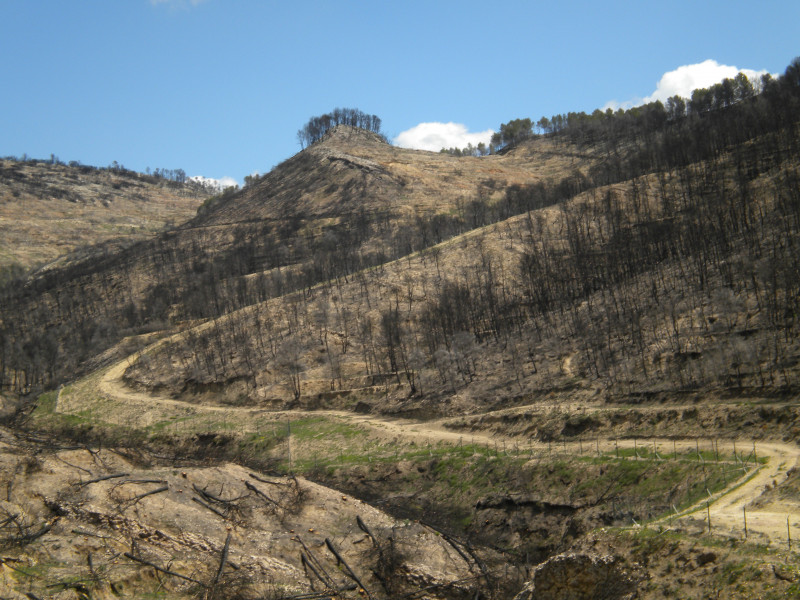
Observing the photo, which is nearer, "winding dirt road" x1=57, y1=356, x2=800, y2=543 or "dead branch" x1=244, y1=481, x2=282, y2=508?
"winding dirt road" x1=57, y1=356, x2=800, y2=543

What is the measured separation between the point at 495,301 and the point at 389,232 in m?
44.3

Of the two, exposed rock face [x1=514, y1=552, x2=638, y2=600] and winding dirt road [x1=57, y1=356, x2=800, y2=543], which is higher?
winding dirt road [x1=57, y1=356, x2=800, y2=543]

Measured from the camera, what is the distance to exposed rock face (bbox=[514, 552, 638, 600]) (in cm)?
2058

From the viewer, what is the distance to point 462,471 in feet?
131

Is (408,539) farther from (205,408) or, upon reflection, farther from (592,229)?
(592,229)

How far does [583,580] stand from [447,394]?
33175mm

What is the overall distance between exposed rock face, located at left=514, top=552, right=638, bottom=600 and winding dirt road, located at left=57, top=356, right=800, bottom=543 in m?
3.37

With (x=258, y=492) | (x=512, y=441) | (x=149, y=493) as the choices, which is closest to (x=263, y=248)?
(x=512, y=441)

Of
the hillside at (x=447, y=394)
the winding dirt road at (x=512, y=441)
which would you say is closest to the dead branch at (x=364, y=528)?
the hillside at (x=447, y=394)

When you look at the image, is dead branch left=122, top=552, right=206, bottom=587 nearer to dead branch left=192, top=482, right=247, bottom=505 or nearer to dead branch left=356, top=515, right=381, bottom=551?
dead branch left=192, top=482, right=247, bottom=505

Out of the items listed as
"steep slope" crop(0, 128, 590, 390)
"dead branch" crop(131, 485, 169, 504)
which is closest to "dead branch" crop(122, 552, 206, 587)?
"dead branch" crop(131, 485, 169, 504)

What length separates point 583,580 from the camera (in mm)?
21469

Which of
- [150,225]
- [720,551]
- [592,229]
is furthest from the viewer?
[150,225]

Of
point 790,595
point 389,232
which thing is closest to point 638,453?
point 790,595
